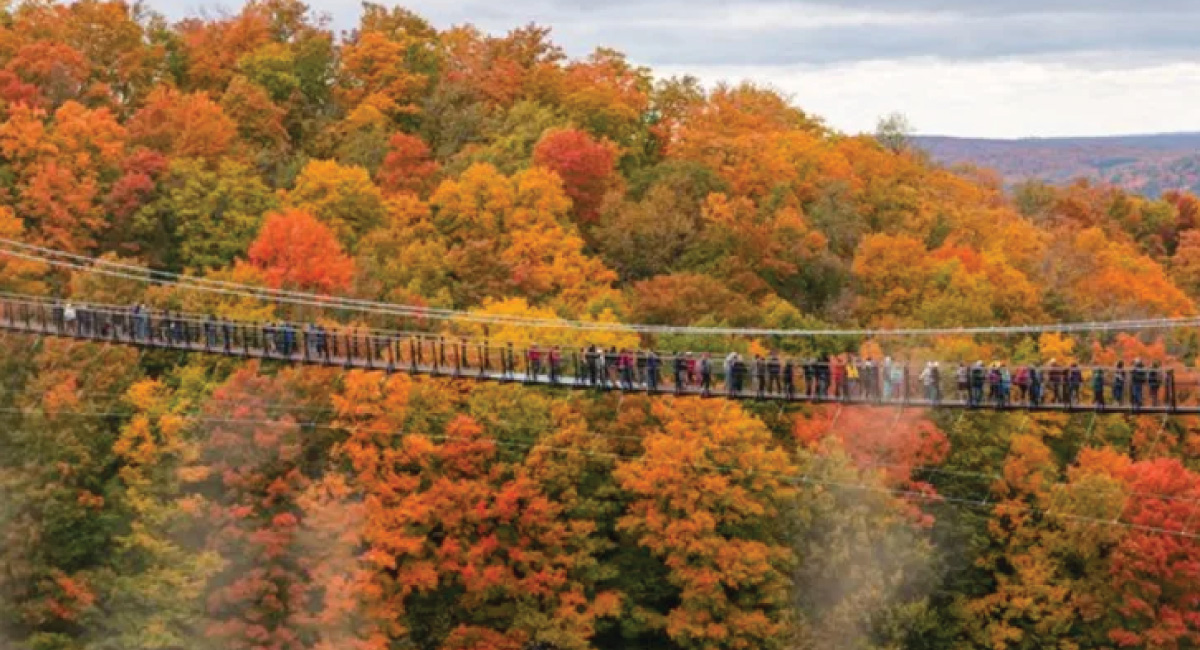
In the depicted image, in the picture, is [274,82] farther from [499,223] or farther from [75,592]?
[75,592]

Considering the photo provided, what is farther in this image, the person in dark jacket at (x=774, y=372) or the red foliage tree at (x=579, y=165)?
the red foliage tree at (x=579, y=165)

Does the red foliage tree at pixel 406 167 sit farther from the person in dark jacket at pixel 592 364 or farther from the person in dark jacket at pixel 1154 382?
the person in dark jacket at pixel 1154 382

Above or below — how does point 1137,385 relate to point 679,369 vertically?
above

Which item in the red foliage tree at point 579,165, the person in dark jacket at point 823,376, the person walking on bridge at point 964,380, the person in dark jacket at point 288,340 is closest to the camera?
the person walking on bridge at point 964,380

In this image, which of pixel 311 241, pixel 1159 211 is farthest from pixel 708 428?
pixel 1159 211

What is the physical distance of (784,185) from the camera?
68.1 meters

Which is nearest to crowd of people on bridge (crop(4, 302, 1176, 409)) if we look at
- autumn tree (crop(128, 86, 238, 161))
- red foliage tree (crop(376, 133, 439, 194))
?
autumn tree (crop(128, 86, 238, 161))

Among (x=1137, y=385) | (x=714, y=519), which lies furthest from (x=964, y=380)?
(x=714, y=519)

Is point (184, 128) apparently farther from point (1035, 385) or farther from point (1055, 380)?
point (1035, 385)

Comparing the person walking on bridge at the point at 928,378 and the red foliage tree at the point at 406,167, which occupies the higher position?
the red foliage tree at the point at 406,167

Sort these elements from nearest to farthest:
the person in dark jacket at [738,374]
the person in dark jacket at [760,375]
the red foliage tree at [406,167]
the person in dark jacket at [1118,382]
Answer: the person in dark jacket at [1118,382] < the person in dark jacket at [760,375] < the person in dark jacket at [738,374] < the red foliage tree at [406,167]

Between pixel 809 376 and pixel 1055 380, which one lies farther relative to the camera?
pixel 809 376

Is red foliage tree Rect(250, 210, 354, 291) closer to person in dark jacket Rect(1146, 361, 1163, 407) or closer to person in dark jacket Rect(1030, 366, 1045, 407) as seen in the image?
person in dark jacket Rect(1030, 366, 1045, 407)

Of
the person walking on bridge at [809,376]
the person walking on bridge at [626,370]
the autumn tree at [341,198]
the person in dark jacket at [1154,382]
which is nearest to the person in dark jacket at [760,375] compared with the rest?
the person walking on bridge at [809,376]
